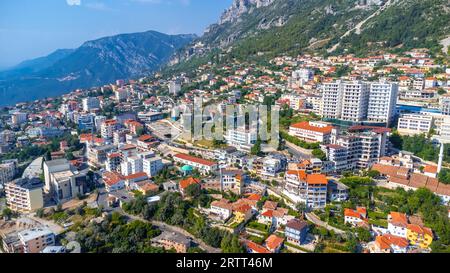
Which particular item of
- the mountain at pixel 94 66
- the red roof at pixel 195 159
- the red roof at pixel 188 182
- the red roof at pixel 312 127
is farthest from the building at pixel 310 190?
the mountain at pixel 94 66

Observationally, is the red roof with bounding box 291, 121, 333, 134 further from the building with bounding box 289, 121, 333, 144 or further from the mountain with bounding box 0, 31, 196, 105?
the mountain with bounding box 0, 31, 196, 105

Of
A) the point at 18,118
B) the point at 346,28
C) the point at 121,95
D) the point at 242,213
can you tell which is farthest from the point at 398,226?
the point at 346,28

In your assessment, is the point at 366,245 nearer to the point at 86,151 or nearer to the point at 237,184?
the point at 237,184

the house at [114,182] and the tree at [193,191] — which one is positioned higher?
the tree at [193,191]

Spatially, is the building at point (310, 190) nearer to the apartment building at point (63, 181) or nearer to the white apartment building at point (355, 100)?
the white apartment building at point (355, 100)

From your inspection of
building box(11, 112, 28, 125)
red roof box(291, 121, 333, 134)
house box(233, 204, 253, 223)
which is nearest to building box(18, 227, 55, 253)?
house box(233, 204, 253, 223)

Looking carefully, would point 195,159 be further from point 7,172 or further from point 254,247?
point 7,172

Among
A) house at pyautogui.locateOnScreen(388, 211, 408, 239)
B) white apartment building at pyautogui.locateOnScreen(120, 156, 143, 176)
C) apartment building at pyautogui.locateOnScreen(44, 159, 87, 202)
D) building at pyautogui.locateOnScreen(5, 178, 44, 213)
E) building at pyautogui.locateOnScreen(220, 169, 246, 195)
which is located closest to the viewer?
house at pyautogui.locateOnScreen(388, 211, 408, 239)
